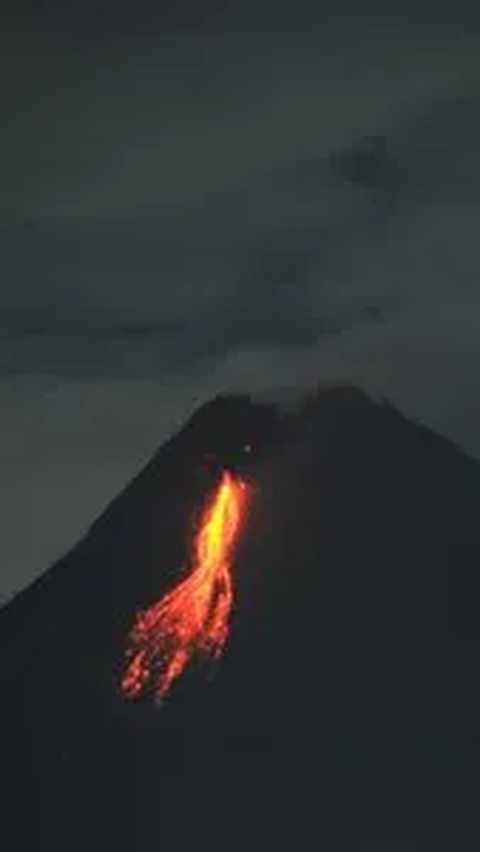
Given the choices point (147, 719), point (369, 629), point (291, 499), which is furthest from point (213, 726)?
point (291, 499)

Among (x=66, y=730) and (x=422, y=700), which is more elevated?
(x=422, y=700)

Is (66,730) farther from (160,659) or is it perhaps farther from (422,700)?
(422,700)

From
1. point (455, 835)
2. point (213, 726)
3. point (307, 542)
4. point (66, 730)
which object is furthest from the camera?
point (307, 542)
